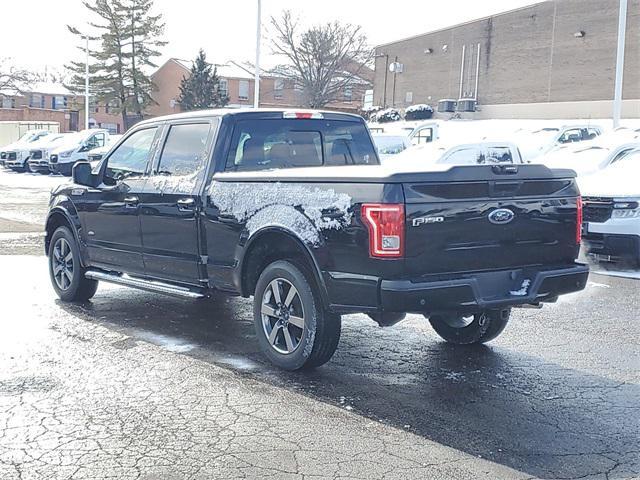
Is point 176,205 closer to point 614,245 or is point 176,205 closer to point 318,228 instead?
point 318,228

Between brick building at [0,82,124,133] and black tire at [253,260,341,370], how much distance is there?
199 ft

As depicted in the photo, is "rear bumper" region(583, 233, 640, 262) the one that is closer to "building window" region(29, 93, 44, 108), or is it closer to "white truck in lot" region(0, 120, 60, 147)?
"white truck in lot" region(0, 120, 60, 147)

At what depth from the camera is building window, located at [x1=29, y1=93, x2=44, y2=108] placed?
9212cm

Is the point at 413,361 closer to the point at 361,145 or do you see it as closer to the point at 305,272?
the point at 305,272

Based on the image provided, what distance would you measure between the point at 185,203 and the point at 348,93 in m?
59.3

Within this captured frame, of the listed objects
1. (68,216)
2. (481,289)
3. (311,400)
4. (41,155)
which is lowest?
(311,400)

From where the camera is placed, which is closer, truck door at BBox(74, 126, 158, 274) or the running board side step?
the running board side step

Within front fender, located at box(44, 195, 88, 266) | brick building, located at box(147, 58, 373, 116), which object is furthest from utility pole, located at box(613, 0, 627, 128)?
brick building, located at box(147, 58, 373, 116)

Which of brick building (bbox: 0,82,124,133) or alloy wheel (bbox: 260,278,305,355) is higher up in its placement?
brick building (bbox: 0,82,124,133)

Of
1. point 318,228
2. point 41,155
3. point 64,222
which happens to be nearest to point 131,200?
point 64,222

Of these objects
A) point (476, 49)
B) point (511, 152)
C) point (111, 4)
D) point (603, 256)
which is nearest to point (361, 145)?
point (603, 256)

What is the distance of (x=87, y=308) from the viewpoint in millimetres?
8438

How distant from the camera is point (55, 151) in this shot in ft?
115

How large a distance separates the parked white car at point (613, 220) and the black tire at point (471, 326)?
4.88 meters
